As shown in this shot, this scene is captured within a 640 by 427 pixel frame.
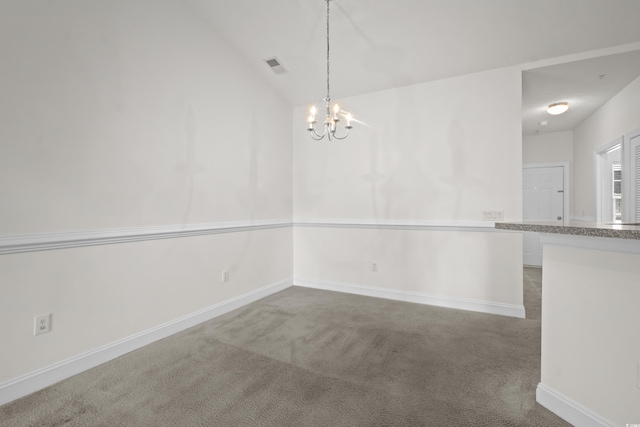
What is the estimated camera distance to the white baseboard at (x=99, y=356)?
192cm

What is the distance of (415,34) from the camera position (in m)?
3.02

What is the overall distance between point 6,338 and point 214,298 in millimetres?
1646

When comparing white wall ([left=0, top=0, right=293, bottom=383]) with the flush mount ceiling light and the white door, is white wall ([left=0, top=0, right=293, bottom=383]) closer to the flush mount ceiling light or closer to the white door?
the flush mount ceiling light

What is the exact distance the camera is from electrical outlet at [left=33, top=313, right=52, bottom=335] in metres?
2.01

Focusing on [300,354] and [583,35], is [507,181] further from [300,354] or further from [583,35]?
[300,354]

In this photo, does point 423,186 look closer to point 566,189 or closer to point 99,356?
point 99,356

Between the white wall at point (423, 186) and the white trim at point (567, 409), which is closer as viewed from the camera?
the white trim at point (567, 409)

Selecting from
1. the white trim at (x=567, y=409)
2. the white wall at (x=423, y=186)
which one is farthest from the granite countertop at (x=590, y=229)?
the white wall at (x=423, y=186)

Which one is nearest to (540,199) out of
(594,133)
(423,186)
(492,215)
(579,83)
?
(594,133)

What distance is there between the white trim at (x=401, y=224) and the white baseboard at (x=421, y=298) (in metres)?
0.81

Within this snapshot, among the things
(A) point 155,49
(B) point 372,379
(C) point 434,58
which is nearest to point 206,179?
(A) point 155,49

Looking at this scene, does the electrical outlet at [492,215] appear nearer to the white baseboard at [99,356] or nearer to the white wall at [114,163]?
the white wall at [114,163]

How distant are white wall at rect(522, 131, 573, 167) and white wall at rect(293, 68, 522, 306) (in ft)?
11.1

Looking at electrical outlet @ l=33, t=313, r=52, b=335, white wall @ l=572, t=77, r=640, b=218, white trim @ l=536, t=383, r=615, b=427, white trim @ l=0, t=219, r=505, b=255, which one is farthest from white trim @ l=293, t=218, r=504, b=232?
electrical outlet @ l=33, t=313, r=52, b=335
